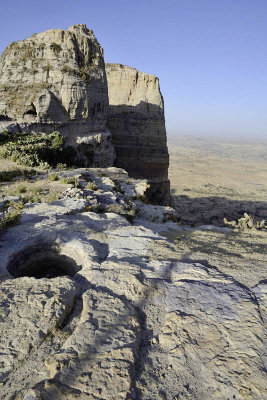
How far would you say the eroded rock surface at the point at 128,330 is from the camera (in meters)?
2.33

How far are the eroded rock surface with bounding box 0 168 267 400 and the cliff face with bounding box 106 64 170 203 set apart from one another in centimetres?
1796

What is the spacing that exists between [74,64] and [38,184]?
406 inches

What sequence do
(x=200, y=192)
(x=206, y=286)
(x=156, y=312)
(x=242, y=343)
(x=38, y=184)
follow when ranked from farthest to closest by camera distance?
(x=200, y=192) → (x=38, y=184) → (x=206, y=286) → (x=156, y=312) → (x=242, y=343)

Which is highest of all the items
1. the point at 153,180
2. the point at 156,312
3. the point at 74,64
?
the point at 74,64

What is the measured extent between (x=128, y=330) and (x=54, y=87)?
15.3 meters

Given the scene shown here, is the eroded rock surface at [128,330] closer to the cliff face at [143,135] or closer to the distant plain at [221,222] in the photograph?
the distant plain at [221,222]

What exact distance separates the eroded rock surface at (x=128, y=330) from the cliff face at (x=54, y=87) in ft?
38.4

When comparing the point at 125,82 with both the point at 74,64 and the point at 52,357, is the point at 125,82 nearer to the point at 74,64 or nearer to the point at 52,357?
the point at 74,64

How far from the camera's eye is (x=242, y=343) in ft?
9.12

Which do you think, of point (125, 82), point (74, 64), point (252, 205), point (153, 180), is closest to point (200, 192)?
point (252, 205)

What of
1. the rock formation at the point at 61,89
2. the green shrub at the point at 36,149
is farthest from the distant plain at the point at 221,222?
the rock formation at the point at 61,89

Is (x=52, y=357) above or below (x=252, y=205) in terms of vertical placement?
above

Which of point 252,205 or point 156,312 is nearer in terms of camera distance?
point 156,312

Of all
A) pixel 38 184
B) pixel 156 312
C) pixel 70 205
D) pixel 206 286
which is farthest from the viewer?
pixel 38 184
